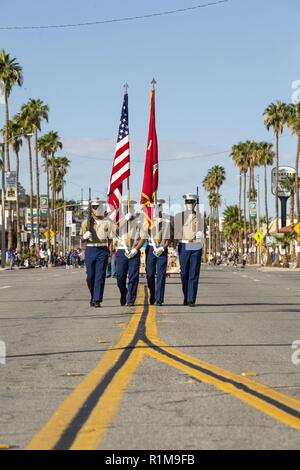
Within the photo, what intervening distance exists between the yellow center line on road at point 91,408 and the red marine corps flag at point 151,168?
49.7 feet

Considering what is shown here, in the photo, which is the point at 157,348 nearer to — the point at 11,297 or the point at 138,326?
the point at 138,326

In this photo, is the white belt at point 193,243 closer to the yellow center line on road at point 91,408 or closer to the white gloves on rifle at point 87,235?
the white gloves on rifle at point 87,235

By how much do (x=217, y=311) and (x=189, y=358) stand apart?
8228 millimetres

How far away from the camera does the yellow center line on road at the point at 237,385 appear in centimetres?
781

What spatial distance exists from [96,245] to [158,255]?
1291 mm

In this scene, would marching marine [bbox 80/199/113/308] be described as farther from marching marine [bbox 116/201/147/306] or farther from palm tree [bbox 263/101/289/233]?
palm tree [bbox 263/101/289/233]

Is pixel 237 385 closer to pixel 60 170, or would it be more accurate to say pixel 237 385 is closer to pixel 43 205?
pixel 43 205

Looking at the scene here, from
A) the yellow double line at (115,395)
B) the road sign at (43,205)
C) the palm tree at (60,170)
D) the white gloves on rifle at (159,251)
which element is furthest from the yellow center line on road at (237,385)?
the palm tree at (60,170)

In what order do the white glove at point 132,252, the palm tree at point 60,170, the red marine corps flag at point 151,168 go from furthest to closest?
the palm tree at point 60,170 < the red marine corps flag at point 151,168 < the white glove at point 132,252

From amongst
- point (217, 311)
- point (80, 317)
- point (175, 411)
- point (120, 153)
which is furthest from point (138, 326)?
point (120, 153)

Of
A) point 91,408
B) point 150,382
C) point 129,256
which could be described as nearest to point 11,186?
point 129,256

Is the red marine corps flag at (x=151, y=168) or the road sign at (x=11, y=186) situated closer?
the red marine corps flag at (x=151, y=168)
